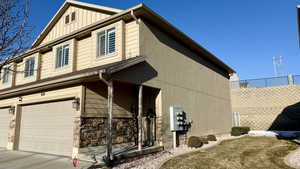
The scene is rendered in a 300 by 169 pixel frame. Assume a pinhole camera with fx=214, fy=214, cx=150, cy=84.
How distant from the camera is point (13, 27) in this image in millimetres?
4836

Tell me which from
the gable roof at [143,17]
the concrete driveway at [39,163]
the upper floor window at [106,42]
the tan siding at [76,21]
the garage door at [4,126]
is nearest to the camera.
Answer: the concrete driveway at [39,163]

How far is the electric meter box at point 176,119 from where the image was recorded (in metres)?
10.4

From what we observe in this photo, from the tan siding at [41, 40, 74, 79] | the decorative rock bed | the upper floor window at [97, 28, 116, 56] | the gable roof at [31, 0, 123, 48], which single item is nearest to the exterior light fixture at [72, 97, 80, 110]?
the decorative rock bed

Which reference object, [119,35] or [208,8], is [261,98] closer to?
[208,8]

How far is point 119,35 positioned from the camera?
973 centimetres

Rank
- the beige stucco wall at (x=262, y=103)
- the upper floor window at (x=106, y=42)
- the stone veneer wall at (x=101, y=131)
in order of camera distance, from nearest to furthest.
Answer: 1. the stone veneer wall at (x=101, y=131)
2. the upper floor window at (x=106, y=42)
3. the beige stucco wall at (x=262, y=103)

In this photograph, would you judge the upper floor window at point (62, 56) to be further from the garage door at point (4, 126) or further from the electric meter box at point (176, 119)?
the electric meter box at point (176, 119)

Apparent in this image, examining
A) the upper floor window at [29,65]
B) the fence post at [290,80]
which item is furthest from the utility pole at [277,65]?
→ the upper floor window at [29,65]

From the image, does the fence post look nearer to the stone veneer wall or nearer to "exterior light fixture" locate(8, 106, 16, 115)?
the stone veneer wall

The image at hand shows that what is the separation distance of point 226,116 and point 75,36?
43.1 ft

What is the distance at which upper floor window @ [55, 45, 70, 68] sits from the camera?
11.9m

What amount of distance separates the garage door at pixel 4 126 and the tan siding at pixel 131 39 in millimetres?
8499

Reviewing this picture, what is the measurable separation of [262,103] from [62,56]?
18.1 metres

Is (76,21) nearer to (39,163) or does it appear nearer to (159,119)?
(159,119)
